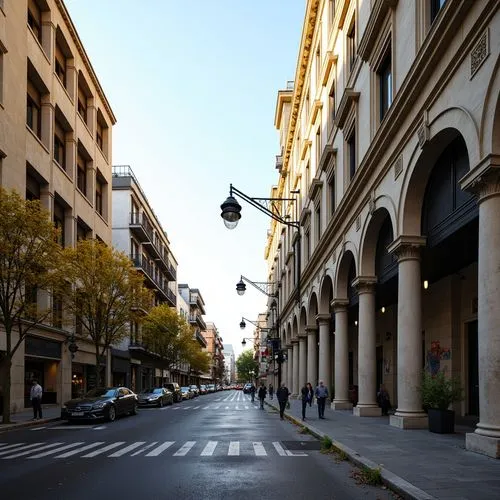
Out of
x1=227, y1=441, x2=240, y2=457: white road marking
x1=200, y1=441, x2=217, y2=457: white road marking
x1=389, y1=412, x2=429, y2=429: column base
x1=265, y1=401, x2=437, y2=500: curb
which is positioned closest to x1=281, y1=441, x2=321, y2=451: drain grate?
x1=227, y1=441, x2=240, y2=457: white road marking

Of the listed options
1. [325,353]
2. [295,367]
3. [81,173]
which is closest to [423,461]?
[325,353]

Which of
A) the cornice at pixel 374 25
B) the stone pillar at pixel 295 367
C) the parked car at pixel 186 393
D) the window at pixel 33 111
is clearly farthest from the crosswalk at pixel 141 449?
the parked car at pixel 186 393

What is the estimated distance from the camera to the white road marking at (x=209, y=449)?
13.6m

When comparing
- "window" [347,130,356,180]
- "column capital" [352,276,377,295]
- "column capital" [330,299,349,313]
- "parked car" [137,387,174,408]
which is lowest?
"parked car" [137,387,174,408]

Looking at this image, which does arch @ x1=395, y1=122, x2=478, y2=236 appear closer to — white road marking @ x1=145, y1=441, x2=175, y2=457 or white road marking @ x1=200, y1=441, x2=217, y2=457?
white road marking @ x1=200, y1=441, x2=217, y2=457

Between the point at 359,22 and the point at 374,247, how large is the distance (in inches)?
343

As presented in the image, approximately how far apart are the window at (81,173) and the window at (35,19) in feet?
30.4

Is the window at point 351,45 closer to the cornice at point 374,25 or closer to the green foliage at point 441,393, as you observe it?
the cornice at point 374,25

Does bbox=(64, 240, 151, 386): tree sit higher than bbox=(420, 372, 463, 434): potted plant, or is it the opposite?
bbox=(64, 240, 151, 386): tree

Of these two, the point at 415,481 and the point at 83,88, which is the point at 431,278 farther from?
the point at 83,88

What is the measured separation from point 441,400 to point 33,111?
27.0 m

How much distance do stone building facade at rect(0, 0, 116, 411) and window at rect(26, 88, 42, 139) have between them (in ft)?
0.17

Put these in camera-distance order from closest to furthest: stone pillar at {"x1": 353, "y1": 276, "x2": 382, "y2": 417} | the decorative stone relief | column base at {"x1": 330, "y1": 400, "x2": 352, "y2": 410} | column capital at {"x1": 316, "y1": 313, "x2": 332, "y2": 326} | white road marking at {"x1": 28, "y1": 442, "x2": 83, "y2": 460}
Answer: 1. the decorative stone relief
2. white road marking at {"x1": 28, "y1": 442, "x2": 83, "y2": 460}
3. stone pillar at {"x1": 353, "y1": 276, "x2": 382, "y2": 417}
4. column base at {"x1": 330, "y1": 400, "x2": 352, "y2": 410}
5. column capital at {"x1": 316, "y1": 313, "x2": 332, "y2": 326}

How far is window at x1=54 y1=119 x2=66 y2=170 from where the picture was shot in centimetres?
3772
